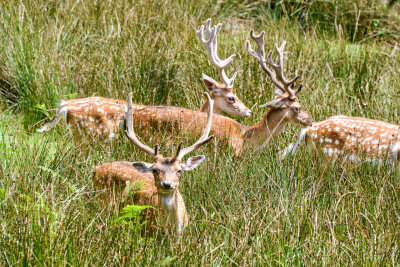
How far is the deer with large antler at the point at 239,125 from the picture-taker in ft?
19.9

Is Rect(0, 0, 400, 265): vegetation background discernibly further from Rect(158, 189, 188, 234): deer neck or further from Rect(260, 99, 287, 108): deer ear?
Rect(260, 99, 287, 108): deer ear

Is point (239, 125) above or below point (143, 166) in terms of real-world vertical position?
below

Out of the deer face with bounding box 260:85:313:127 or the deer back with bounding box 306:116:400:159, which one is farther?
the deer face with bounding box 260:85:313:127

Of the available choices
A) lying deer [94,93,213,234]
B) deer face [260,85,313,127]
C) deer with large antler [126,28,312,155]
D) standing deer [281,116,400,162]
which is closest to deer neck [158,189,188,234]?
lying deer [94,93,213,234]

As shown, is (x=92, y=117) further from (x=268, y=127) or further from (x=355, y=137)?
(x=355, y=137)

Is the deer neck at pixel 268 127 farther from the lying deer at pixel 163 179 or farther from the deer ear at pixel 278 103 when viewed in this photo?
the lying deer at pixel 163 179

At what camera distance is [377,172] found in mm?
5148

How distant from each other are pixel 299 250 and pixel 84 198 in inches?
58.6

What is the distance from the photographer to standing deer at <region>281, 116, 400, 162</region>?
541 cm

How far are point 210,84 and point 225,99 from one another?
0.26m

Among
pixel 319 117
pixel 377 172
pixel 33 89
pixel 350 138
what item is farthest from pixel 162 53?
pixel 377 172

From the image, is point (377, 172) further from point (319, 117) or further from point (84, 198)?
point (84, 198)

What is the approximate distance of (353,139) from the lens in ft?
18.2

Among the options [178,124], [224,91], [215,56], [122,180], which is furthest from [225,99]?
[122,180]
